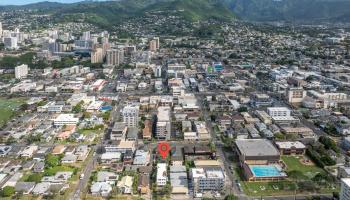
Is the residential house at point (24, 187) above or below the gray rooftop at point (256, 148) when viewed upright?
below

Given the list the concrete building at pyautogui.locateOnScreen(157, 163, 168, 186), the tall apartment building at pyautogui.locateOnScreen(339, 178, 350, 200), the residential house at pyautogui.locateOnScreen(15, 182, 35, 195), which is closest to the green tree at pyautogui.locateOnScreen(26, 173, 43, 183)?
the residential house at pyautogui.locateOnScreen(15, 182, 35, 195)

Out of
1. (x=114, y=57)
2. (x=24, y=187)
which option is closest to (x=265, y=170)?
(x=24, y=187)

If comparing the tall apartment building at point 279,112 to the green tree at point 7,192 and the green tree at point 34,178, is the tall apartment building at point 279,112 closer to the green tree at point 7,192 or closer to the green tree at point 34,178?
the green tree at point 34,178

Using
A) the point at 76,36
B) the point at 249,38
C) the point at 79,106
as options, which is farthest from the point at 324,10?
the point at 79,106

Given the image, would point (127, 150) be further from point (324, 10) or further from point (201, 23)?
point (324, 10)

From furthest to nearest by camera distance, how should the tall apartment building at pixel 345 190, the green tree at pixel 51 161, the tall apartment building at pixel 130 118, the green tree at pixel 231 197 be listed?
1. the tall apartment building at pixel 130 118
2. the green tree at pixel 51 161
3. the green tree at pixel 231 197
4. the tall apartment building at pixel 345 190

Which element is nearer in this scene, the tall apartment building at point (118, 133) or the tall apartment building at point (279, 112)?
the tall apartment building at point (118, 133)

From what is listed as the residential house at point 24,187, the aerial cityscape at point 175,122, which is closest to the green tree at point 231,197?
the aerial cityscape at point 175,122
